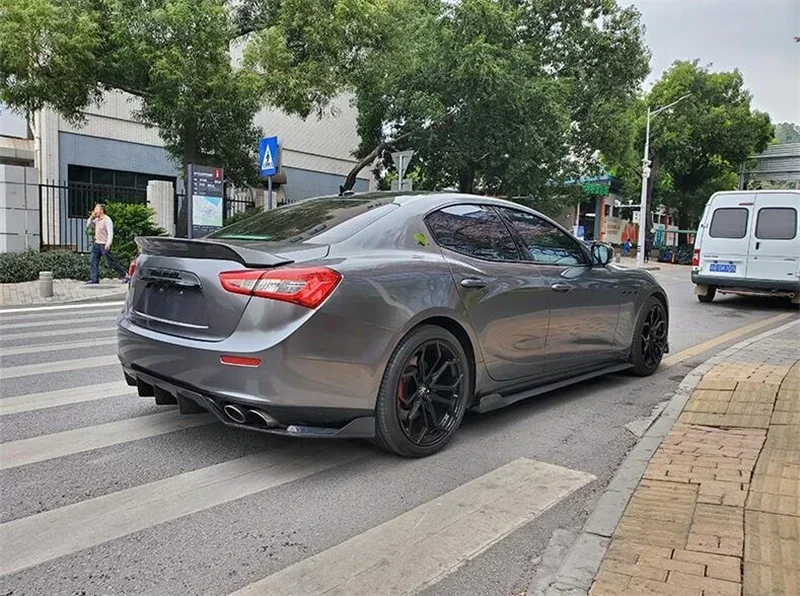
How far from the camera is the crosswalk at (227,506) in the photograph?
2617 mm

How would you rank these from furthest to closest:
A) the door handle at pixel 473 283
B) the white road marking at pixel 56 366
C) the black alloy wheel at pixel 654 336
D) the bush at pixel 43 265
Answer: the bush at pixel 43 265 → the black alloy wheel at pixel 654 336 → the white road marking at pixel 56 366 → the door handle at pixel 473 283

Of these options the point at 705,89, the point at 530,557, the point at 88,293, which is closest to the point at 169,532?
the point at 530,557

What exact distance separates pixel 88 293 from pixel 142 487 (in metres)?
10.0

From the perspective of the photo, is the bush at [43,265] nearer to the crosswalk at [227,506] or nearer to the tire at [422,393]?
the crosswalk at [227,506]

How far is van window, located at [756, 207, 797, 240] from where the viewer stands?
11.9 meters

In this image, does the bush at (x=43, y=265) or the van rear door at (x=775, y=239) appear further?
the bush at (x=43, y=265)

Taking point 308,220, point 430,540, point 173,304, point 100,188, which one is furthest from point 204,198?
point 430,540

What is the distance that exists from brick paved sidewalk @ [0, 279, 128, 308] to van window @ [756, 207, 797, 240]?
11344 millimetres

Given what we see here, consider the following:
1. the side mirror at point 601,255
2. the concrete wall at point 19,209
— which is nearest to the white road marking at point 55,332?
the side mirror at point 601,255

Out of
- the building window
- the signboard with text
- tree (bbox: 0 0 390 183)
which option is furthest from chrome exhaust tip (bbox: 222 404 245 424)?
the building window

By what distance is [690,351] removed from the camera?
7.82 meters

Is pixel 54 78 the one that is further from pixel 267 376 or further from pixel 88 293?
pixel 267 376

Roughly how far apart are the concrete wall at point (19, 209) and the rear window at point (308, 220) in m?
12.7

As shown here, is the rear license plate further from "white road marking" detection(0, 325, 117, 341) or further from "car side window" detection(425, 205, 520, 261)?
"white road marking" detection(0, 325, 117, 341)
